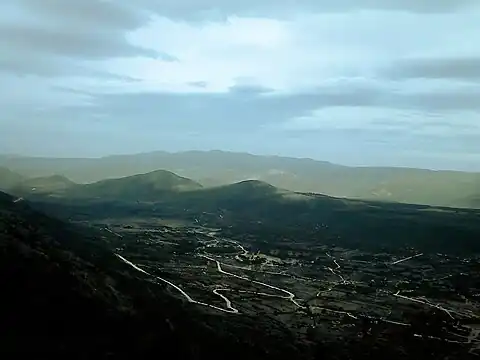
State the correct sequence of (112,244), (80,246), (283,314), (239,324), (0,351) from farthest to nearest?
(112,244) → (80,246) → (283,314) → (239,324) → (0,351)

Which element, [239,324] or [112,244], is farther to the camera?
[112,244]

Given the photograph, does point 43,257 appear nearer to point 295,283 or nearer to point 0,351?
point 0,351

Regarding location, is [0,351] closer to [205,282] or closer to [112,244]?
[205,282]

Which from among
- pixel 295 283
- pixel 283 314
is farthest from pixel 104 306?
pixel 295 283

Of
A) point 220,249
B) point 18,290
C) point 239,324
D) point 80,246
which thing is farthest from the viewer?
point 220,249

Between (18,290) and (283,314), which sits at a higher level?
(18,290)

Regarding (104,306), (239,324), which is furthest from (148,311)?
(239,324)
